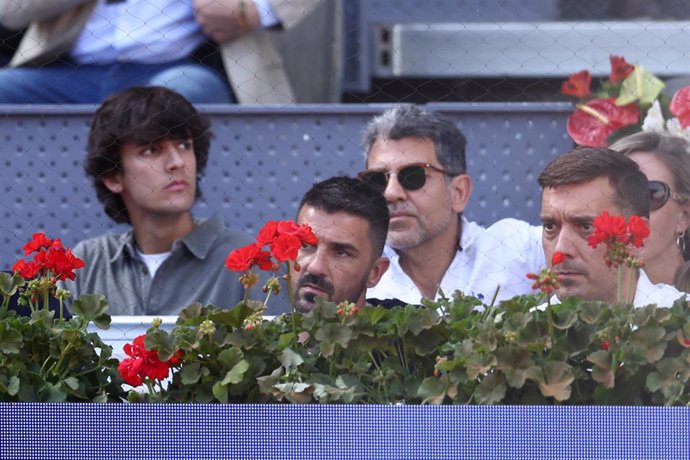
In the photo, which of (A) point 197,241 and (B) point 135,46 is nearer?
(A) point 197,241

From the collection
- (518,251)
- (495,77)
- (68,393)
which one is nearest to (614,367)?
(518,251)

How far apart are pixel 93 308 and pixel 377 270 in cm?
86

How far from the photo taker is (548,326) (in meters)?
3.02

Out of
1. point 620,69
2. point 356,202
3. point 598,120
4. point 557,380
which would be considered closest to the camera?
point 557,380

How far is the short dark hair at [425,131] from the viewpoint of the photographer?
3881 millimetres

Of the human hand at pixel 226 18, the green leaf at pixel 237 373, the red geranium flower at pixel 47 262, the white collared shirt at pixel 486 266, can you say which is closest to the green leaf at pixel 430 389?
the green leaf at pixel 237 373

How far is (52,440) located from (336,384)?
1.97ft

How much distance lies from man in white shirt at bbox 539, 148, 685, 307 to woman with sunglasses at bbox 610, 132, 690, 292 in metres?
0.04

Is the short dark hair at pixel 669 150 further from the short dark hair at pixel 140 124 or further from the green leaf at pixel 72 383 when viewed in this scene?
the green leaf at pixel 72 383

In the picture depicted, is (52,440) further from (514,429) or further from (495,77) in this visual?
(495,77)

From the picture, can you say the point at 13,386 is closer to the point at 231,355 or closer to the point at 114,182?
the point at 231,355

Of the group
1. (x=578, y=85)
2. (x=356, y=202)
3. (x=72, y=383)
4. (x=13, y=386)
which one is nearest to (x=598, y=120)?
(x=578, y=85)

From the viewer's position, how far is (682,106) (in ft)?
13.2

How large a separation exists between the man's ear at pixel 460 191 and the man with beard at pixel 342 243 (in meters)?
0.23
